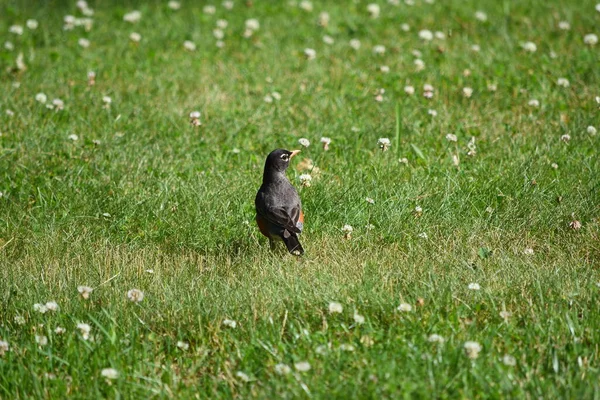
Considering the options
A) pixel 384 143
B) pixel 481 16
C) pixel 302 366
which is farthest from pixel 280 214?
pixel 481 16

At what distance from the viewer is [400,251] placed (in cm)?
498

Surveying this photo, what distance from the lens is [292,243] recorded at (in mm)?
4777

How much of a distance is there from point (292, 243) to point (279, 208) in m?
0.24

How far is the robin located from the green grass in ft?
0.51

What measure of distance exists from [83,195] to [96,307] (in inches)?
60.0

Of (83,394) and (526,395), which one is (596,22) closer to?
(526,395)

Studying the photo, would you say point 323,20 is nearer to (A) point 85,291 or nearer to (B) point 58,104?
(B) point 58,104

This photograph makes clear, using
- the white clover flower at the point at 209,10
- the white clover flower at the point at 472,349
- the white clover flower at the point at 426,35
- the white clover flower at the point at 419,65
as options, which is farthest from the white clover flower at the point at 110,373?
the white clover flower at the point at 209,10

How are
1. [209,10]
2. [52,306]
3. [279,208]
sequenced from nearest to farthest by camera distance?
[52,306], [279,208], [209,10]

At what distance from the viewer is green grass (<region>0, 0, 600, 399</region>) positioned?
3.67 meters

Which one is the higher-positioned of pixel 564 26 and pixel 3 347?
pixel 3 347

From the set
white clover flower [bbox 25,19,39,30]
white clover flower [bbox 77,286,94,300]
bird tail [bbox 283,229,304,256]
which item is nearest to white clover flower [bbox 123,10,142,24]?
white clover flower [bbox 25,19,39,30]

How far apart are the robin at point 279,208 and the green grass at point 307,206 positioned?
0.15 m

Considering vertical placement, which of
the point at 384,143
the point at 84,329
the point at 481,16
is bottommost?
the point at 481,16
